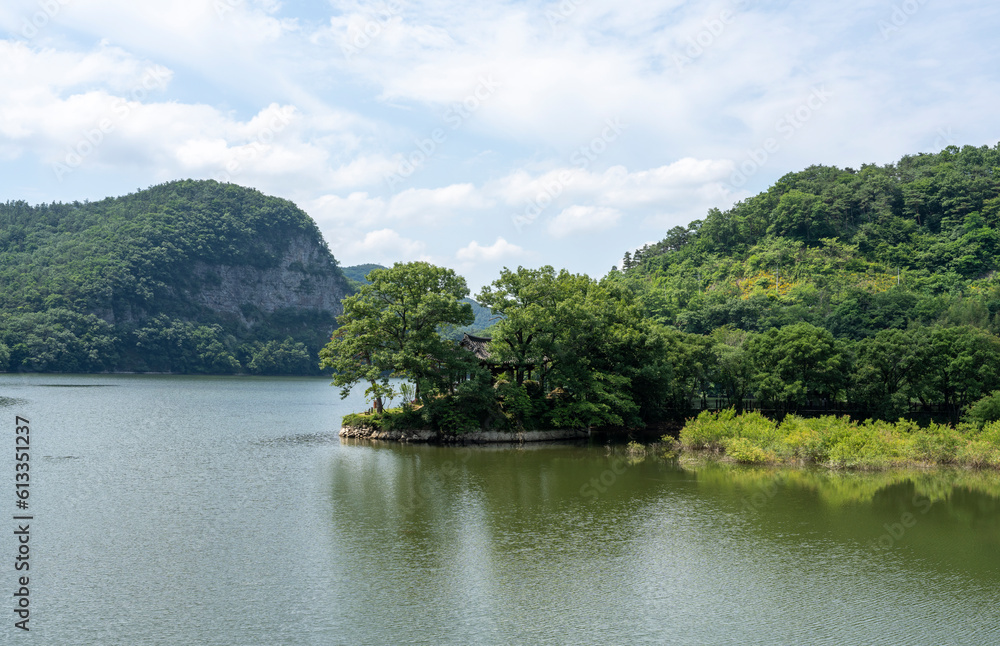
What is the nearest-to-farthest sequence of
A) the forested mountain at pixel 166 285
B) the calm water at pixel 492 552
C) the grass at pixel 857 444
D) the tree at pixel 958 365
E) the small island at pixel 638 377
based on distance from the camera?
the calm water at pixel 492 552 < the grass at pixel 857 444 < the small island at pixel 638 377 < the tree at pixel 958 365 < the forested mountain at pixel 166 285

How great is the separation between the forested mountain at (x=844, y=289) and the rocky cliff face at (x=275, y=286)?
9594 cm

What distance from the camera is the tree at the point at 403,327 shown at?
42781mm

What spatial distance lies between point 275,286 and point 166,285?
3665cm

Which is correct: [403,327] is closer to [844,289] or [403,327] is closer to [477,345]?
[477,345]

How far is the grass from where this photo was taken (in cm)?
3378

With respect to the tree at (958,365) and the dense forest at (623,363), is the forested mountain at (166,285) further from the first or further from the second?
the tree at (958,365)

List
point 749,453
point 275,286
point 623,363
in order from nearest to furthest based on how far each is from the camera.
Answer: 1. point 749,453
2. point 623,363
3. point 275,286

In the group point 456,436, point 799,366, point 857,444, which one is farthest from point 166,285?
point 857,444

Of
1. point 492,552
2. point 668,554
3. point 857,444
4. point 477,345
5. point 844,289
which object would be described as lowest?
point 668,554

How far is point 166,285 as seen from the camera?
148 m

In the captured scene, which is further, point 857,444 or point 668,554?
point 857,444

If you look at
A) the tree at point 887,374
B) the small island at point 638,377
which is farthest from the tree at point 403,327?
the tree at point 887,374

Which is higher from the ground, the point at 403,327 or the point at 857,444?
the point at 403,327

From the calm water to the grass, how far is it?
1496mm
